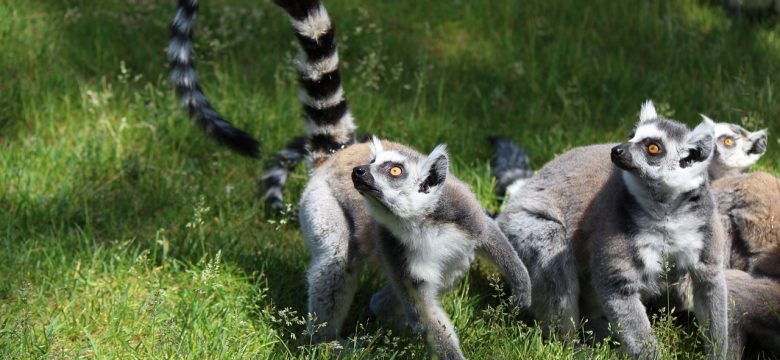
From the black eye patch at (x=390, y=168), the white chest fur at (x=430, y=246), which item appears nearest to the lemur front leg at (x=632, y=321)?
the white chest fur at (x=430, y=246)

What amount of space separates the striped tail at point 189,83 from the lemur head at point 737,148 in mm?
2556

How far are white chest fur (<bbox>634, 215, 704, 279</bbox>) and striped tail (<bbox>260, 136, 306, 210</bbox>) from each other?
2019mm

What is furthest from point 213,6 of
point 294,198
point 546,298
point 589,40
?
point 546,298

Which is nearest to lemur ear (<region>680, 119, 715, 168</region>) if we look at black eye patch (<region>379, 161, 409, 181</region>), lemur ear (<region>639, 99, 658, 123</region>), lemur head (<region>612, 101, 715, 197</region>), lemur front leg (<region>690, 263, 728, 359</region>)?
lemur head (<region>612, 101, 715, 197</region>)

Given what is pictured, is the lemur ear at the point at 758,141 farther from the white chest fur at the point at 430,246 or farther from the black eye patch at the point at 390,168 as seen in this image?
the black eye patch at the point at 390,168

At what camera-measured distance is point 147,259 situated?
513 centimetres

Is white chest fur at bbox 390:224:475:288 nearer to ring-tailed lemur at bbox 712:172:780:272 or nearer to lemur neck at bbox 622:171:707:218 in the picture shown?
lemur neck at bbox 622:171:707:218

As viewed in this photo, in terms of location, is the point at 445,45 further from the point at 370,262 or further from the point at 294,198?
the point at 370,262

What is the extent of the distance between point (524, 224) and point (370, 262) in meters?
0.79

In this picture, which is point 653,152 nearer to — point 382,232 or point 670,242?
point 670,242

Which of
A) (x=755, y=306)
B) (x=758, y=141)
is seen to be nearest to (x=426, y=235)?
(x=755, y=306)

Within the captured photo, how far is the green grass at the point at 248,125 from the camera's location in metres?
4.68

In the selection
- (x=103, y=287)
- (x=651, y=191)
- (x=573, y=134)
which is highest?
(x=651, y=191)

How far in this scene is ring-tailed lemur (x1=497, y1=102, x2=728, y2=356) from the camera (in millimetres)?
4250
